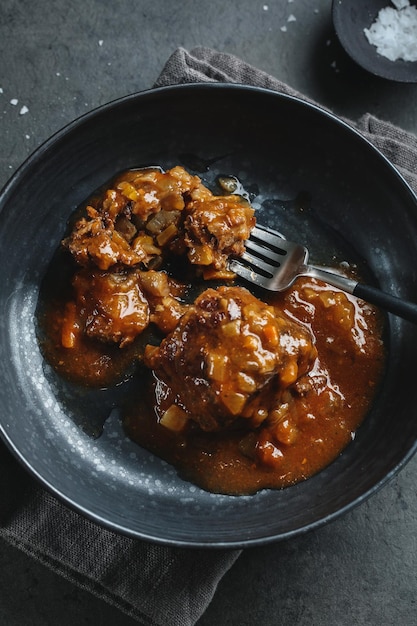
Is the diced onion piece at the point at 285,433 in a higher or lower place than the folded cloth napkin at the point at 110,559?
higher

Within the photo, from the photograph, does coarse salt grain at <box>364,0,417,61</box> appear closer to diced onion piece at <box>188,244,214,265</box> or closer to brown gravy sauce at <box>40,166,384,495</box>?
brown gravy sauce at <box>40,166,384,495</box>

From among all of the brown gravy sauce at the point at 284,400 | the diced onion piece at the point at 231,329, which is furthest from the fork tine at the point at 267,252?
the diced onion piece at the point at 231,329

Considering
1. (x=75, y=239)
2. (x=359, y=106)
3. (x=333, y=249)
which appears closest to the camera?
(x=75, y=239)

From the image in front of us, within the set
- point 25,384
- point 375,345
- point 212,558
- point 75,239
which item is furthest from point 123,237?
point 212,558

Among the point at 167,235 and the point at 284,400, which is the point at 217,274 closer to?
the point at 167,235

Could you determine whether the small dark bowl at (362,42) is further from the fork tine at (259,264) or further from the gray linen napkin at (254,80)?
the fork tine at (259,264)

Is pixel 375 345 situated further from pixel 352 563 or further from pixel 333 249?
pixel 352 563

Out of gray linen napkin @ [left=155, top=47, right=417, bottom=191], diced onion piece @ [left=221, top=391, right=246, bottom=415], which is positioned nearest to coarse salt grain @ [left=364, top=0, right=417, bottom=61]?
gray linen napkin @ [left=155, top=47, right=417, bottom=191]
